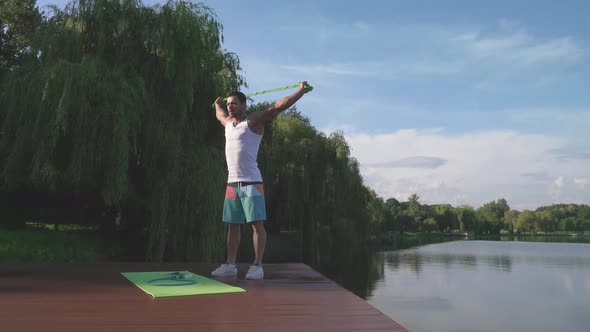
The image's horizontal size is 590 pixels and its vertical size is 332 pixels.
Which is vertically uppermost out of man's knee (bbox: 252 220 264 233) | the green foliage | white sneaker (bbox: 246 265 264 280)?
the green foliage

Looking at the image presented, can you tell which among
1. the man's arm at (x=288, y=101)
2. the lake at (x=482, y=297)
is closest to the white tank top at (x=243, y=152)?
the man's arm at (x=288, y=101)

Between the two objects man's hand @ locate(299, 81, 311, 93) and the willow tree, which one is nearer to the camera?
man's hand @ locate(299, 81, 311, 93)

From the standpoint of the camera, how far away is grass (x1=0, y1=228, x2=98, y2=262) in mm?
6914

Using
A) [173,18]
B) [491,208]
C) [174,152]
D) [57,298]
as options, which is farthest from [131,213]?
[491,208]

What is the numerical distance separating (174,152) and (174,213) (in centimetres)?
99

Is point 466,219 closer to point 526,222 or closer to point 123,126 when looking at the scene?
point 526,222

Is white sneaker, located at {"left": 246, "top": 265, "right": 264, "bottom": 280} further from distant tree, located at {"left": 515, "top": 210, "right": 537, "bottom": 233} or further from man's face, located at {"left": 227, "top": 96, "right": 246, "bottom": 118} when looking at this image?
distant tree, located at {"left": 515, "top": 210, "right": 537, "bottom": 233}

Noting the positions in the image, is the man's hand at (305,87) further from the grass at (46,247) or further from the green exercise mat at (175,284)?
the grass at (46,247)

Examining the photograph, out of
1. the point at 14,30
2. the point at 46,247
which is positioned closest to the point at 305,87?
the point at 46,247

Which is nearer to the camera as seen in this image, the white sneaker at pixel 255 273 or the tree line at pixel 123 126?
the white sneaker at pixel 255 273

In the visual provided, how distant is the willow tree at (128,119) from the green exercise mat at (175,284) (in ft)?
12.2

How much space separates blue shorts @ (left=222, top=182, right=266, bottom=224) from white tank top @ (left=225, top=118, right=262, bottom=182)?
0.18ft

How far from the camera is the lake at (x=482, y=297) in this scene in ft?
24.5

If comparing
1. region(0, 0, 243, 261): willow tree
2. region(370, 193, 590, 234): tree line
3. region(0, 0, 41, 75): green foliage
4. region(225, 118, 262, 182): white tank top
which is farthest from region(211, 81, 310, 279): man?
region(370, 193, 590, 234): tree line
